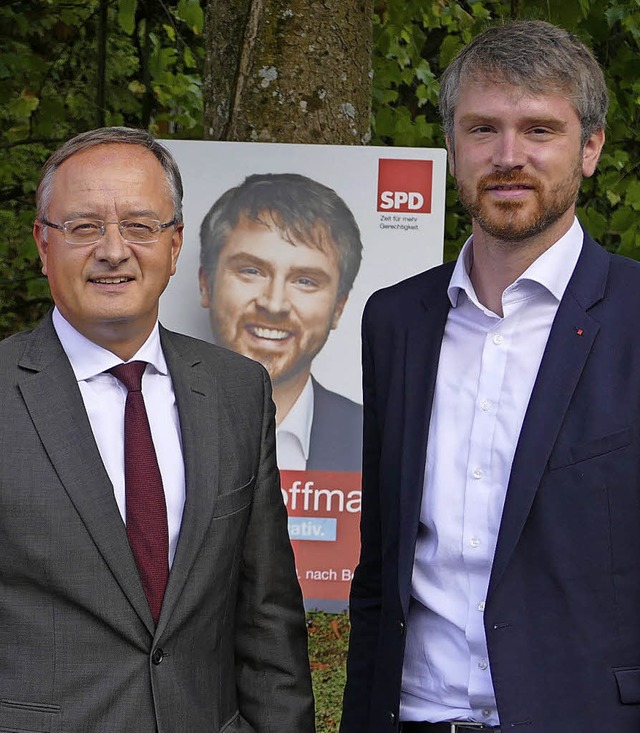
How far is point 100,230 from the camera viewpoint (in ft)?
7.69

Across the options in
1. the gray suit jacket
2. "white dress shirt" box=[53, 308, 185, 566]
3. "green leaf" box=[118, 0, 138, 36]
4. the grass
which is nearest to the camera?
the gray suit jacket

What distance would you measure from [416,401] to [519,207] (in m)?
0.44

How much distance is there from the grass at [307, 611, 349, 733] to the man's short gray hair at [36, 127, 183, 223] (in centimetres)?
173

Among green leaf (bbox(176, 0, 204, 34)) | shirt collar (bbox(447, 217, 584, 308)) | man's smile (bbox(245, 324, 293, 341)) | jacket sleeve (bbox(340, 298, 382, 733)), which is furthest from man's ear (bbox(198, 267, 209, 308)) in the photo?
green leaf (bbox(176, 0, 204, 34))

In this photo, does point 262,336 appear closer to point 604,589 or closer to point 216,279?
point 216,279

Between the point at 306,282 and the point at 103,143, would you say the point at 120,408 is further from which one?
the point at 306,282

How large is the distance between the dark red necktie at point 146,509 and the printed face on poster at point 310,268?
52.5 inches

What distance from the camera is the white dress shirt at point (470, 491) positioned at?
2.29 m

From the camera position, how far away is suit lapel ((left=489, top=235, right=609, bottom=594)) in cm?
222

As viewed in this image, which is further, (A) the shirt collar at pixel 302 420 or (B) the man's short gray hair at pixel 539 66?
(A) the shirt collar at pixel 302 420

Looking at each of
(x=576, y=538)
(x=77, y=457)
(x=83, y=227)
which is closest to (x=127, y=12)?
(x=83, y=227)

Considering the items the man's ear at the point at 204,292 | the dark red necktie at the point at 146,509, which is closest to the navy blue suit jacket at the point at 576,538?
the dark red necktie at the point at 146,509

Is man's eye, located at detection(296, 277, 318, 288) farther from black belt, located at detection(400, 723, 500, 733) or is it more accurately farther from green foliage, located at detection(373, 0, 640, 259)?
green foliage, located at detection(373, 0, 640, 259)

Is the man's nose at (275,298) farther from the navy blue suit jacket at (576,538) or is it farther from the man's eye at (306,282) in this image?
the navy blue suit jacket at (576,538)
